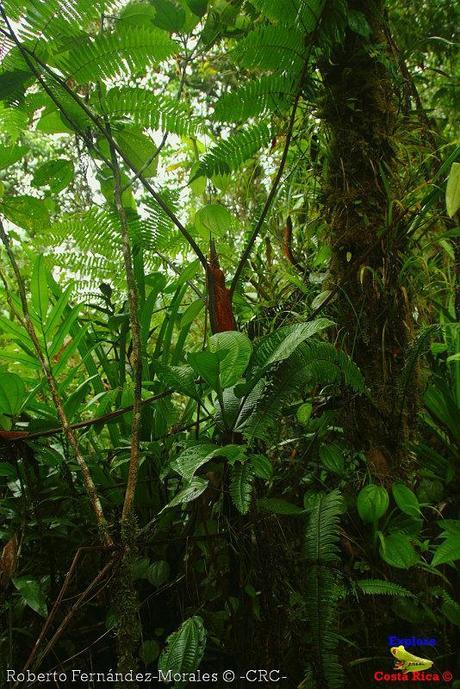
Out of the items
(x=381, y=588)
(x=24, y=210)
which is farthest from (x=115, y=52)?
(x=381, y=588)

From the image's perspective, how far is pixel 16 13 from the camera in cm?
90

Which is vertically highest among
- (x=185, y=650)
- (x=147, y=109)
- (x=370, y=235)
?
(x=147, y=109)

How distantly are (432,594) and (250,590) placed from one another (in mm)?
359

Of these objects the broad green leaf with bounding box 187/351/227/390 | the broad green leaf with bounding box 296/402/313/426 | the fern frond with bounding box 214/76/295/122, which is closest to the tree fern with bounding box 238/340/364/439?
the broad green leaf with bounding box 187/351/227/390

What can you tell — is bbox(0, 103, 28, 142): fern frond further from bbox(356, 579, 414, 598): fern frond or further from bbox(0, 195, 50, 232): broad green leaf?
bbox(356, 579, 414, 598): fern frond

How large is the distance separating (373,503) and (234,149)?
81 cm

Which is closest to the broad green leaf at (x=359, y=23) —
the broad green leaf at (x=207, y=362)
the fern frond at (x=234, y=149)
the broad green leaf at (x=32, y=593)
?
the fern frond at (x=234, y=149)

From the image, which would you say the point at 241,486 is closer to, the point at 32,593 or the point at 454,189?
the point at 32,593

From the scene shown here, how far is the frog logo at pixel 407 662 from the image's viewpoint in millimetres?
842

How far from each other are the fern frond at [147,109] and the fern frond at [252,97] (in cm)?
7

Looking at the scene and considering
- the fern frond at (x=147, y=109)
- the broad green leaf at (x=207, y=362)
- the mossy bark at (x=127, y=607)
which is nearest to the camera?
the mossy bark at (x=127, y=607)

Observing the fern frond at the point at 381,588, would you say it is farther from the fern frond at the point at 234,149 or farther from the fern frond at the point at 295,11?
the fern frond at the point at 295,11

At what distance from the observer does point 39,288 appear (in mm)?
992

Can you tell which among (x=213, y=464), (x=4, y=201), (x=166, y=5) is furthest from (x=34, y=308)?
(x=166, y=5)
